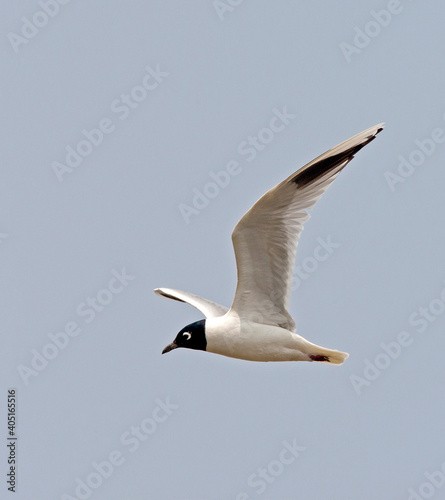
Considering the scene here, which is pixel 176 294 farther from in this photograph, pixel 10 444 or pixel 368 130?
pixel 368 130

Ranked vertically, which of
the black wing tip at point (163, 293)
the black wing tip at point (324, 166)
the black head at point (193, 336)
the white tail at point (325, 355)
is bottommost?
the black head at point (193, 336)

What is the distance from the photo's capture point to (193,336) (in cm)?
1142

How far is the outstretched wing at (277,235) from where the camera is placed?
10.6 metres

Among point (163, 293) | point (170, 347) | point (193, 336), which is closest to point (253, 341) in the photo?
point (193, 336)

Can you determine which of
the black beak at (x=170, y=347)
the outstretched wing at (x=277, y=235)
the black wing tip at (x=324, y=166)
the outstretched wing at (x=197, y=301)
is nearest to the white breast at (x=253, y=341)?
the outstretched wing at (x=277, y=235)

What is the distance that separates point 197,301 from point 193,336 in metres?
1.62

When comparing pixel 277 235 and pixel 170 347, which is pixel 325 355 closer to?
pixel 277 235

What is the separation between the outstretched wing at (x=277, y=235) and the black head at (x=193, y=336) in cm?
46

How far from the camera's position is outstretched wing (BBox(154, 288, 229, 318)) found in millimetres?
12523

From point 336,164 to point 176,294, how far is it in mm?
3444

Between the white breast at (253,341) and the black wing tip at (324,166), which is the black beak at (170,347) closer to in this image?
the white breast at (253,341)

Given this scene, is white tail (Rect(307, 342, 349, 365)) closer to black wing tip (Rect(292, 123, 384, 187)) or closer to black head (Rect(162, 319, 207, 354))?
black head (Rect(162, 319, 207, 354))

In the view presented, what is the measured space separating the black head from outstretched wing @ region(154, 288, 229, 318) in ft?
2.77

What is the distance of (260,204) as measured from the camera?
10578mm
